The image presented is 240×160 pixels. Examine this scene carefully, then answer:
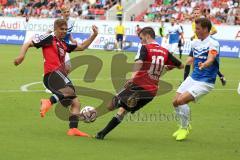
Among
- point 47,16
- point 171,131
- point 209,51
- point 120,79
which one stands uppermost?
point 209,51

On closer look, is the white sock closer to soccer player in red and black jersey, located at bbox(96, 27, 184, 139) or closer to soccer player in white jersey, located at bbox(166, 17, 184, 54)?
soccer player in red and black jersey, located at bbox(96, 27, 184, 139)

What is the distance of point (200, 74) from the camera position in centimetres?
1147

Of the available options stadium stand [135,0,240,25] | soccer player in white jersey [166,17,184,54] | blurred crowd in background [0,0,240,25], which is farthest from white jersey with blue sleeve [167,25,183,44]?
stadium stand [135,0,240,25]

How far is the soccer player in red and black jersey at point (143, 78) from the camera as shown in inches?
437

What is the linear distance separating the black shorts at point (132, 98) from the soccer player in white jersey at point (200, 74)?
0.55 metres

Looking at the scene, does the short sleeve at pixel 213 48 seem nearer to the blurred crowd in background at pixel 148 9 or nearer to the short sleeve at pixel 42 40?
the short sleeve at pixel 42 40

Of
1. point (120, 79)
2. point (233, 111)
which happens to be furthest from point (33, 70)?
point (233, 111)

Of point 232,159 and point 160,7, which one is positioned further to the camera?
point 160,7

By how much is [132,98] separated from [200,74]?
1319 millimetres

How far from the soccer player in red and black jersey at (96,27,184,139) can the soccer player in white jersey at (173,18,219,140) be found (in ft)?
1.30

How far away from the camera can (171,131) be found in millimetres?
12484

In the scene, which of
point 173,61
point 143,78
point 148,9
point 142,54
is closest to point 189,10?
point 148,9

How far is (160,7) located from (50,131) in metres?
34.6

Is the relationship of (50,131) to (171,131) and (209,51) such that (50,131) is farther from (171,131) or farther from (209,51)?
(209,51)
